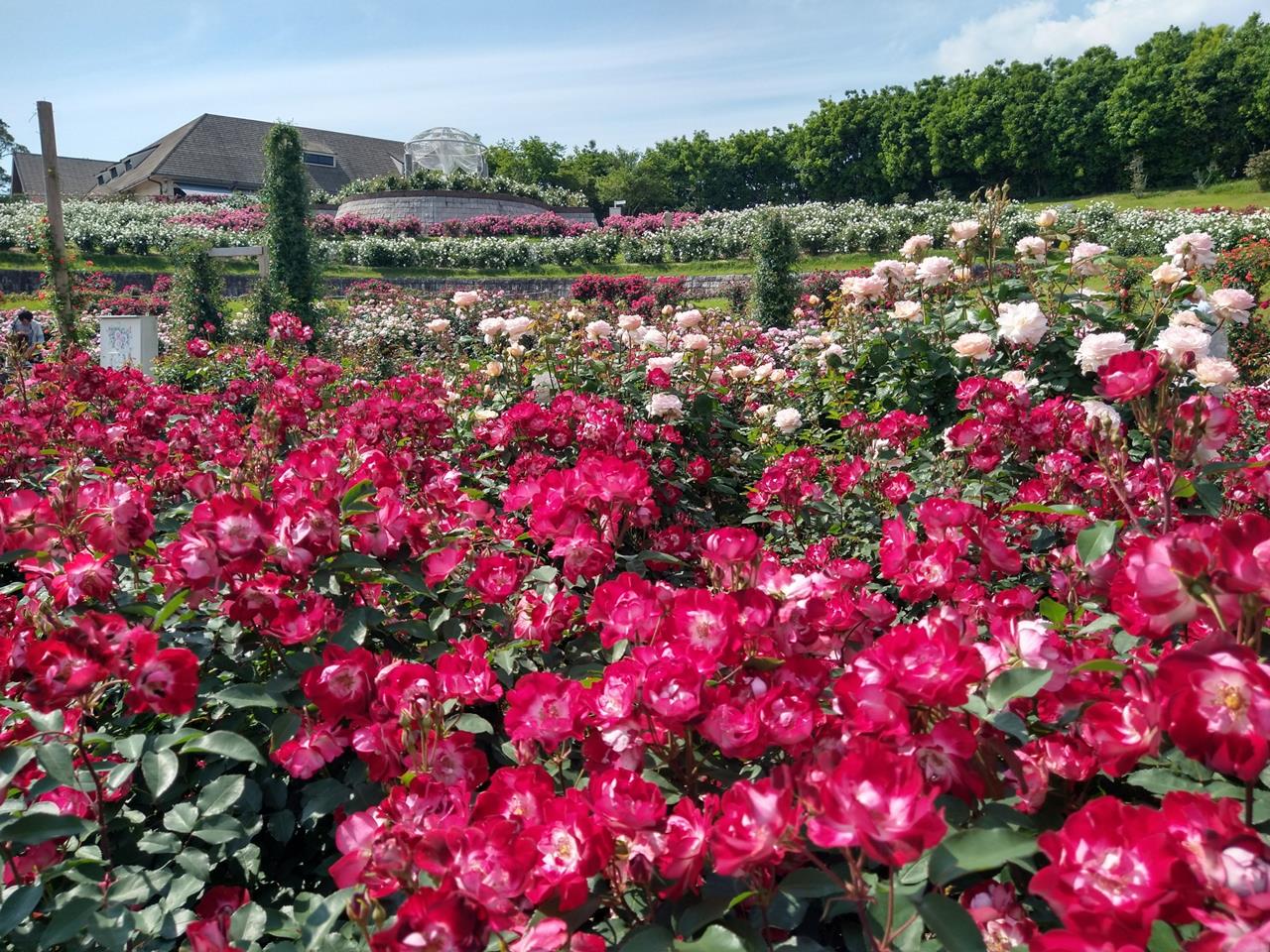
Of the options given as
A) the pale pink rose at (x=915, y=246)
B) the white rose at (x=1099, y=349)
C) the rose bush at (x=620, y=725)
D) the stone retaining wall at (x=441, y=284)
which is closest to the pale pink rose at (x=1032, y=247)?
the pale pink rose at (x=915, y=246)

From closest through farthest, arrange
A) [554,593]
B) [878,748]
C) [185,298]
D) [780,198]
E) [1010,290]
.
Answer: [878,748]
[554,593]
[1010,290]
[185,298]
[780,198]

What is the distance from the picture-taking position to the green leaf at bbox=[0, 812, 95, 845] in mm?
1012

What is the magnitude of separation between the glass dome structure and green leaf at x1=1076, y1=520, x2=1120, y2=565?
37.9 meters

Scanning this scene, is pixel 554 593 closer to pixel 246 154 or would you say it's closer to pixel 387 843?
pixel 387 843

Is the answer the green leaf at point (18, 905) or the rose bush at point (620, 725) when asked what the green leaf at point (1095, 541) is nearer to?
the rose bush at point (620, 725)

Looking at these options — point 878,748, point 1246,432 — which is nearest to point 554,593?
point 878,748

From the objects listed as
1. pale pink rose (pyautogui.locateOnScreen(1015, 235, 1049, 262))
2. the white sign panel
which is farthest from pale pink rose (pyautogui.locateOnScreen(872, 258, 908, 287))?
the white sign panel

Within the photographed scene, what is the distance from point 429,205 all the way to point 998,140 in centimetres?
3324

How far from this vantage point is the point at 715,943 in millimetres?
802

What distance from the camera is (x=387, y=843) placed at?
87 centimetres

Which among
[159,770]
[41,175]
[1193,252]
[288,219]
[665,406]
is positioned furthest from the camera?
[41,175]

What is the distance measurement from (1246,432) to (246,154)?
1869 inches

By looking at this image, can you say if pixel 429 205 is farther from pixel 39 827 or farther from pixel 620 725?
pixel 620 725

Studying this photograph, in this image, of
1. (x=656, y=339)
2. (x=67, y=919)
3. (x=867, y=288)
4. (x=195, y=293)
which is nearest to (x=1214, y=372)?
(x=867, y=288)
